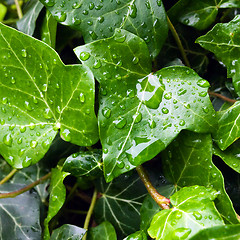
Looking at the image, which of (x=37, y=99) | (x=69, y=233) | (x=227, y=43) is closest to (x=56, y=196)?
(x=69, y=233)

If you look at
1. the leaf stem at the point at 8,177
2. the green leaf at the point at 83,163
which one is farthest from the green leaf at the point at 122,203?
the leaf stem at the point at 8,177

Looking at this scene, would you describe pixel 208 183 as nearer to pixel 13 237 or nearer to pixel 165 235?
pixel 165 235

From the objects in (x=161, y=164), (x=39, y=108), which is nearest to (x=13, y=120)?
(x=39, y=108)

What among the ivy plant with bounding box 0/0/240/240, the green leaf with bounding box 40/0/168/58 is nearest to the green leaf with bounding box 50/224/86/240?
the ivy plant with bounding box 0/0/240/240

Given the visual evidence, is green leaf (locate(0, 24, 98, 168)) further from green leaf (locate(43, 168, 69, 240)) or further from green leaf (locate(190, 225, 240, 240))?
green leaf (locate(190, 225, 240, 240))

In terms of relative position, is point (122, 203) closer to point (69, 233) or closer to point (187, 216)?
point (69, 233)

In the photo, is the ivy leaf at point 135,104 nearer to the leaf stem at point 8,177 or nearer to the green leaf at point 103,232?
the green leaf at point 103,232
